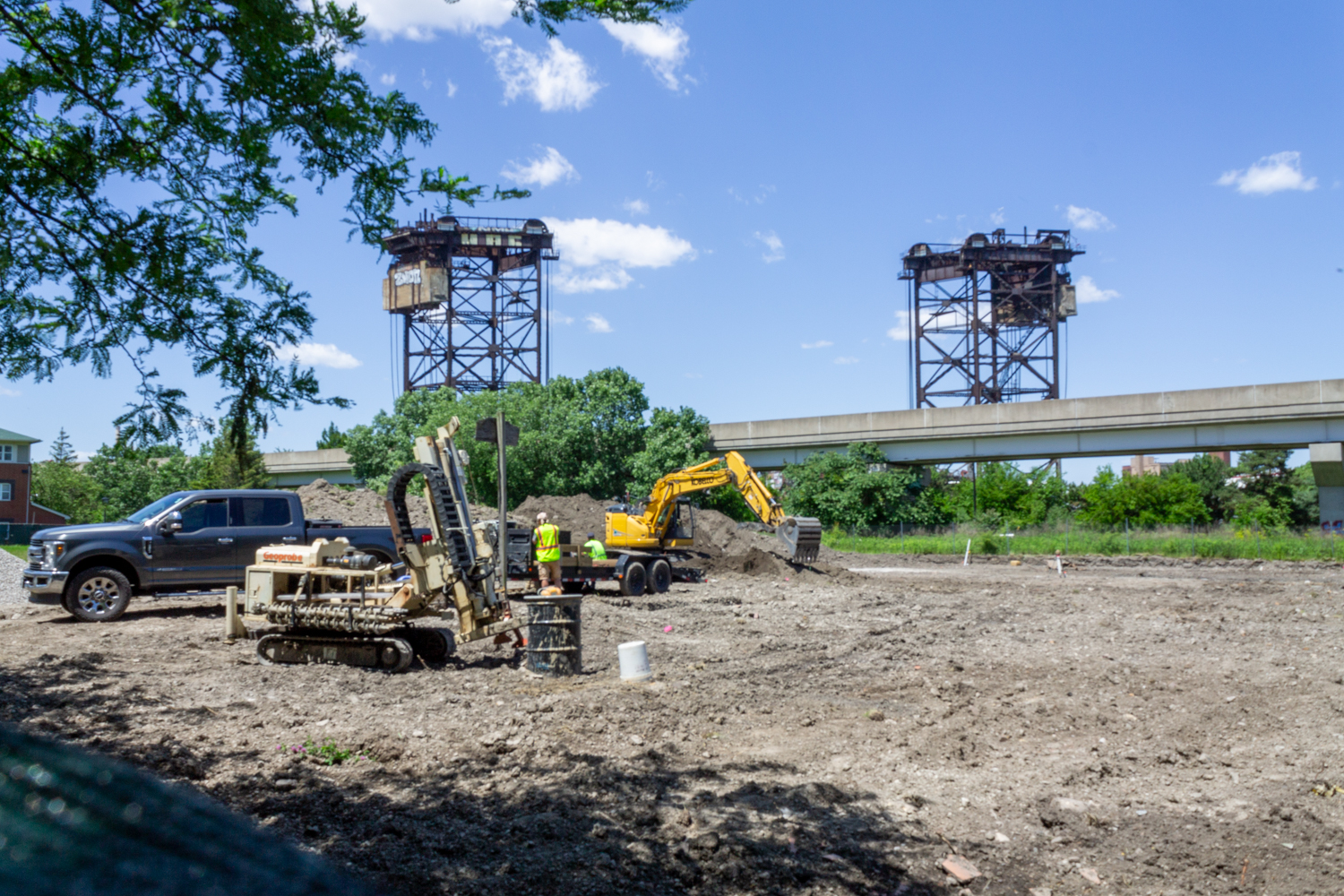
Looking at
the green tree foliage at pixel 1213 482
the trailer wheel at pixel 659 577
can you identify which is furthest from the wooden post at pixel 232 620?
the green tree foliage at pixel 1213 482

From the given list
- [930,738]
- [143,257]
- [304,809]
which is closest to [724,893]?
[304,809]

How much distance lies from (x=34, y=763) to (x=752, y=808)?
5.62 metres

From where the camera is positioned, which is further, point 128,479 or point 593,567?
point 128,479

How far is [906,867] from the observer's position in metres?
5.13

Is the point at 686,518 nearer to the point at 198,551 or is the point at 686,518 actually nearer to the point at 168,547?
the point at 198,551

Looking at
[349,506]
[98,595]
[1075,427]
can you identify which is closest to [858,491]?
[1075,427]

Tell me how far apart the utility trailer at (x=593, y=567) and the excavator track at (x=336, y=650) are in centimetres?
720

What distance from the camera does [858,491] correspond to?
4222cm

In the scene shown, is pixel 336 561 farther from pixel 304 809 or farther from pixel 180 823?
pixel 180 823

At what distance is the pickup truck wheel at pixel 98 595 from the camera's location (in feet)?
46.9

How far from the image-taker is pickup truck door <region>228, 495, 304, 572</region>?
615 inches

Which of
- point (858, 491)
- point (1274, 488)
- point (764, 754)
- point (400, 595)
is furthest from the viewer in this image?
point (1274, 488)

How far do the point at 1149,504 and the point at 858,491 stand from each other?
1527 centimetres

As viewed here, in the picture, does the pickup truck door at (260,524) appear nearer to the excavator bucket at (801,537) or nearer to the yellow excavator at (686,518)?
the yellow excavator at (686,518)
